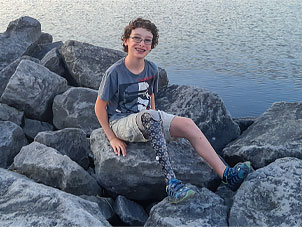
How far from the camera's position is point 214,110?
5258 millimetres

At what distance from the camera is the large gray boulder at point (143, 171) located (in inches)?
157

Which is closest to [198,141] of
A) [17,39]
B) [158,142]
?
[158,142]

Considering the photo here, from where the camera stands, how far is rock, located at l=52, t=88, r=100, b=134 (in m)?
5.76

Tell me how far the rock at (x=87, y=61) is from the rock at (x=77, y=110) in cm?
100

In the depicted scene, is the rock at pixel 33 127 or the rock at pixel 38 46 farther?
the rock at pixel 38 46

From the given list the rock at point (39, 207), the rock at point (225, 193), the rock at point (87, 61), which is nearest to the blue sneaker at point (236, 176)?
the rock at point (225, 193)

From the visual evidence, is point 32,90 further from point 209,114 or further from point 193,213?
point 193,213

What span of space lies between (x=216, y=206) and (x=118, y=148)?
121 cm

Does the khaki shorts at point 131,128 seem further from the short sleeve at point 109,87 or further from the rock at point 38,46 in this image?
the rock at point 38,46

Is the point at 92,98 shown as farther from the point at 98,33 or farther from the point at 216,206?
the point at 98,33

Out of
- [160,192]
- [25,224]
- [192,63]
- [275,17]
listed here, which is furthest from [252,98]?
[275,17]

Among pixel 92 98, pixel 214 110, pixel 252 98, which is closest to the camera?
pixel 214 110

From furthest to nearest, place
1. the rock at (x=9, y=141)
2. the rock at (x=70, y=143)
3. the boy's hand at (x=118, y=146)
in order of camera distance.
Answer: the rock at (x=9, y=141), the rock at (x=70, y=143), the boy's hand at (x=118, y=146)

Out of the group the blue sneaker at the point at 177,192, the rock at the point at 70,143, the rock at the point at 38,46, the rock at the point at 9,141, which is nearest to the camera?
the blue sneaker at the point at 177,192
